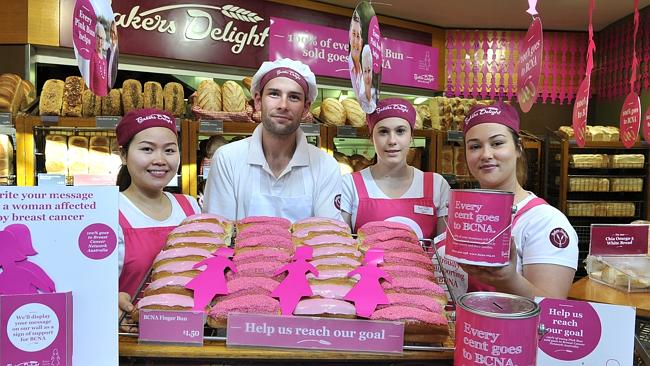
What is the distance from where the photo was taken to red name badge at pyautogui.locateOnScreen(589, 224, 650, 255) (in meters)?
2.43

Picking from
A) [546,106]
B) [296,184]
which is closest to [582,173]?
[546,106]

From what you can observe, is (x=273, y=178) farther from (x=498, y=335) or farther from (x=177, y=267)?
(x=498, y=335)

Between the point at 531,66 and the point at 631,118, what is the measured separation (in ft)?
7.31

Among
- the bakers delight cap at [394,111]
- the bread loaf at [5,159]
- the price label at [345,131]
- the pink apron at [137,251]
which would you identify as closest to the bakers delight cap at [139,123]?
the pink apron at [137,251]

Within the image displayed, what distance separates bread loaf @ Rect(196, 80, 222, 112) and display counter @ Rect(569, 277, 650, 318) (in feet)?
8.36

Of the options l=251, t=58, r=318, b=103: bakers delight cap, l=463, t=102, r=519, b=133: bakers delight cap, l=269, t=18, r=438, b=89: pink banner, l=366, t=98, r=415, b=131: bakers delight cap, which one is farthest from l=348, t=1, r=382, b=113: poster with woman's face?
l=269, t=18, r=438, b=89: pink banner

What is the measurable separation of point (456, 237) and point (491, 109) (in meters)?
0.80

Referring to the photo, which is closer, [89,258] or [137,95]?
[89,258]

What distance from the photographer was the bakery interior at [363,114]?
321 centimetres

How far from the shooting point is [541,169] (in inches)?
221

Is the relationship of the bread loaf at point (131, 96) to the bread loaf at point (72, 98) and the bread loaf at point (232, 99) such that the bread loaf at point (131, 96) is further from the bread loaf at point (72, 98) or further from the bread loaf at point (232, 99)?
the bread loaf at point (232, 99)

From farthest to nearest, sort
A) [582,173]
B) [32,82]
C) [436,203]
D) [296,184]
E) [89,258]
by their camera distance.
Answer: [582,173] < [32,82] < [436,203] < [296,184] < [89,258]

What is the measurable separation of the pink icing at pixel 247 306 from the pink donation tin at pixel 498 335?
1.34 feet

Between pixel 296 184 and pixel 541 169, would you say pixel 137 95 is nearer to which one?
pixel 296 184
